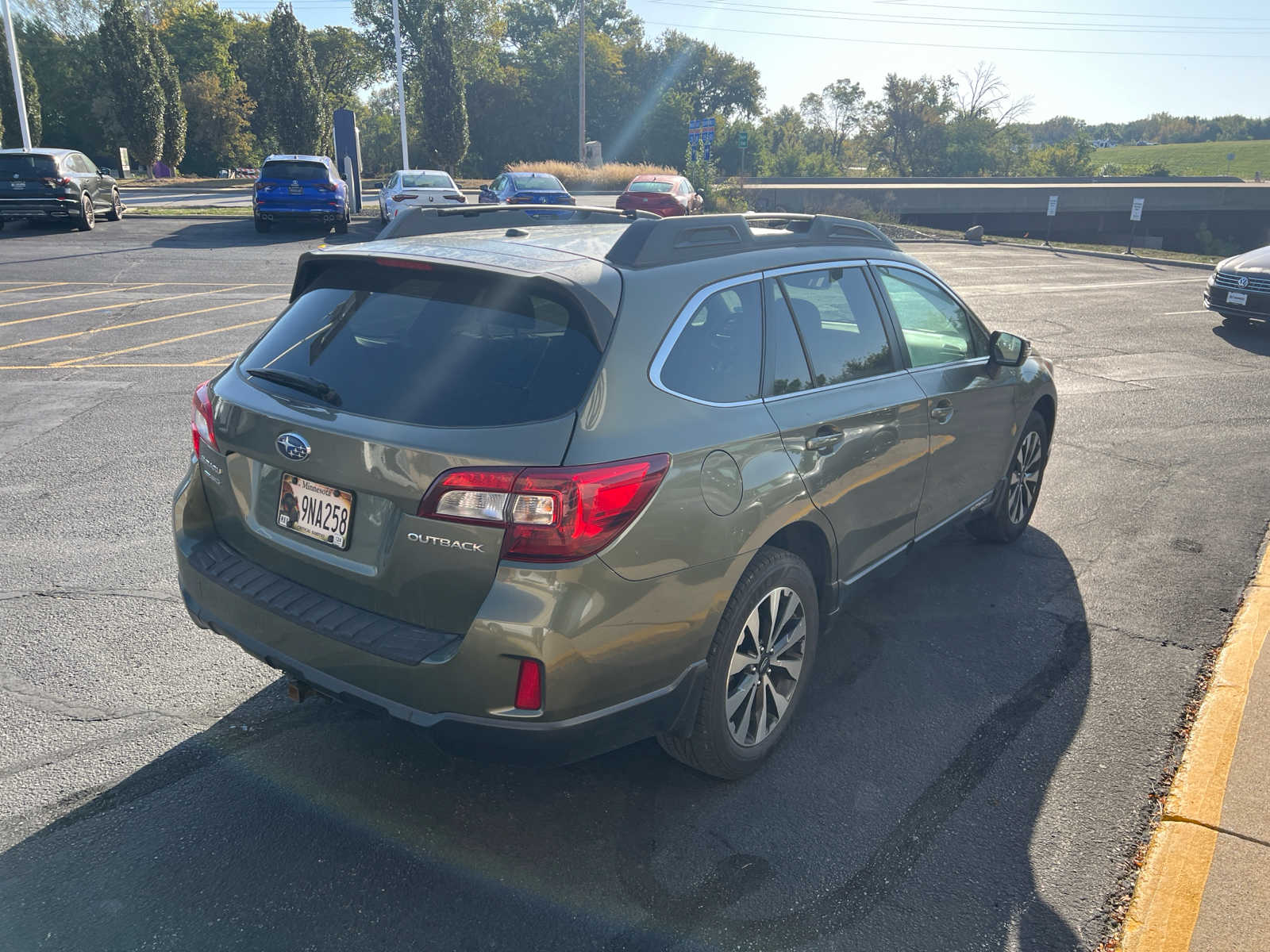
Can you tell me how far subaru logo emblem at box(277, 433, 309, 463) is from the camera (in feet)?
9.45

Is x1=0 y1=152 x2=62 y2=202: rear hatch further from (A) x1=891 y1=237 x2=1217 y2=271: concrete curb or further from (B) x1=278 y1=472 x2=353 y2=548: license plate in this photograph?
(B) x1=278 y1=472 x2=353 y2=548: license plate

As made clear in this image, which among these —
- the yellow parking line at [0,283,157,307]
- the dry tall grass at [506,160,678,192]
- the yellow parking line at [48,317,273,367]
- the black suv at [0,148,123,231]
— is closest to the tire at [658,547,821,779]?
the yellow parking line at [48,317,273,367]

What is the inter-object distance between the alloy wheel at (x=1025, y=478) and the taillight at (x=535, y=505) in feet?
11.6

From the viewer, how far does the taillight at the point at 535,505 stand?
258 centimetres

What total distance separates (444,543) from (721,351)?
46.5 inches

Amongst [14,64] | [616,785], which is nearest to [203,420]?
[616,785]

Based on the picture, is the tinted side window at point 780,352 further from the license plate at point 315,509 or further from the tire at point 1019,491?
the tire at point 1019,491

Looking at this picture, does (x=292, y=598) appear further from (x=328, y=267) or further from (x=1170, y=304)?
Answer: (x=1170, y=304)

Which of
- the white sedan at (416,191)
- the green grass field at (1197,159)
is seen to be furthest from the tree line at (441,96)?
the white sedan at (416,191)

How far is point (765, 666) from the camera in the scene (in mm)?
3389

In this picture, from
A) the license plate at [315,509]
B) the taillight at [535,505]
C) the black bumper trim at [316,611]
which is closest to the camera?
the taillight at [535,505]

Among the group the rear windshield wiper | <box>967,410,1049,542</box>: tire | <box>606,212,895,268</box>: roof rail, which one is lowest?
<box>967,410,1049,542</box>: tire

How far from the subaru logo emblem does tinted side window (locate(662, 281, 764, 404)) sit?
3.60 ft

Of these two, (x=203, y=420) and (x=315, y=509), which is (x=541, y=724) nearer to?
(x=315, y=509)
